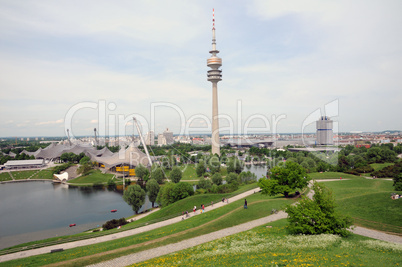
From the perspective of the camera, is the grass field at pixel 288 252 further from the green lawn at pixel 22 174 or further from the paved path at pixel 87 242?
the green lawn at pixel 22 174

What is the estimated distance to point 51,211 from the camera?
136 feet

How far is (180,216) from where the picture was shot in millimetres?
27547

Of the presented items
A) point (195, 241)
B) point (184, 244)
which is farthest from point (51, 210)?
point (195, 241)

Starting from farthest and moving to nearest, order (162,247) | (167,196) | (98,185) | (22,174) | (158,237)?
(22,174) → (98,185) → (167,196) → (158,237) → (162,247)

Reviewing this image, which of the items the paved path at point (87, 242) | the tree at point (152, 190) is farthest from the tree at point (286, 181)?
the tree at point (152, 190)

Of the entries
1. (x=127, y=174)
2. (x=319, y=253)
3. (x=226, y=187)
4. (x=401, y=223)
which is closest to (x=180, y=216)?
(x=226, y=187)

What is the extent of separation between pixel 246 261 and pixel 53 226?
31174 mm

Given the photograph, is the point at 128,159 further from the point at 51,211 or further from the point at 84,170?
the point at 51,211

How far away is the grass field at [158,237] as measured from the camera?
17625mm

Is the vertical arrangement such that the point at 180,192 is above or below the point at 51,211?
above

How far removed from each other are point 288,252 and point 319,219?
12.2 ft

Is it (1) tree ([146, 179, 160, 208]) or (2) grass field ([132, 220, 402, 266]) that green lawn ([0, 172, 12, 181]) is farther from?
(2) grass field ([132, 220, 402, 266])

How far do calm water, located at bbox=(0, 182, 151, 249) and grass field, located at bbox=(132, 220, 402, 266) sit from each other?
75.4 ft

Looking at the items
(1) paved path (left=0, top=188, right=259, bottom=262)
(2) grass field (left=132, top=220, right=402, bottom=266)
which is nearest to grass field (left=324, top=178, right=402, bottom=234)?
(2) grass field (left=132, top=220, right=402, bottom=266)
